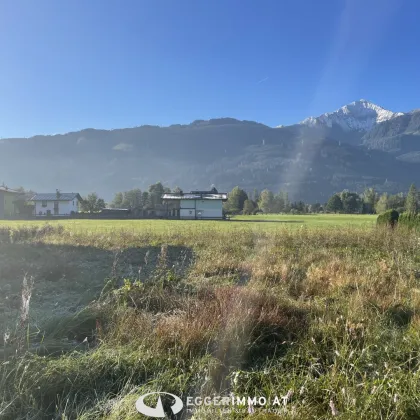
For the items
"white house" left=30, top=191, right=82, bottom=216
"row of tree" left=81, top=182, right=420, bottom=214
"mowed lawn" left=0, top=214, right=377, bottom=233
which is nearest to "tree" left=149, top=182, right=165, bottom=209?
"row of tree" left=81, top=182, right=420, bottom=214

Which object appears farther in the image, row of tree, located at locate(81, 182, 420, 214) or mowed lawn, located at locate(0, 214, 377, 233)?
row of tree, located at locate(81, 182, 420, 214)

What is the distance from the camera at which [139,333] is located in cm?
340

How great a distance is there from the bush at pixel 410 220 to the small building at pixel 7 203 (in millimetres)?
50381

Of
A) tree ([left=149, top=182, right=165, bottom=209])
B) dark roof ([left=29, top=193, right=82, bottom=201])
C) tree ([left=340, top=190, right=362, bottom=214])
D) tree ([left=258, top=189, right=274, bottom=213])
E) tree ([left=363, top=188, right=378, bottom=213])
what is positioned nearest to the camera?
dark roof ([left=29, top=193, right=82, bottom=201])

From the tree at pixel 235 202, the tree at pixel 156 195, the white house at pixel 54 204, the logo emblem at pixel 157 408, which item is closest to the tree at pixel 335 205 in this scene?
the tree at pixel 235 202

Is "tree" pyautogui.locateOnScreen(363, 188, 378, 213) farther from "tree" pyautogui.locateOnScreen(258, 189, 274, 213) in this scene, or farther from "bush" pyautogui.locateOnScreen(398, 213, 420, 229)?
"bush" pyautogui.locateOnScreen(398, 213, 420, 229)

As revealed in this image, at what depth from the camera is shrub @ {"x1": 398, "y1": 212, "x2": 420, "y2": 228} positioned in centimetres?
1492

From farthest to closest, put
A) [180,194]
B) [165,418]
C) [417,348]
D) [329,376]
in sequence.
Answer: [180,194], [417,348], [329,376], [165,418]

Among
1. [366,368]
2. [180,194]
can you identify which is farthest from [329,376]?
[180,194]

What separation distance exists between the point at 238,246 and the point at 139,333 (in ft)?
23.6

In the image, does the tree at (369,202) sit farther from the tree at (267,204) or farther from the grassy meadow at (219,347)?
the grassy meadow at (219,347)

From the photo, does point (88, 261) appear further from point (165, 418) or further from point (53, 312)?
point (165, 418)

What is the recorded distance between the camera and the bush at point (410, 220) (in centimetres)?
1491

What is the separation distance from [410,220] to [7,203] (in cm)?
5437
